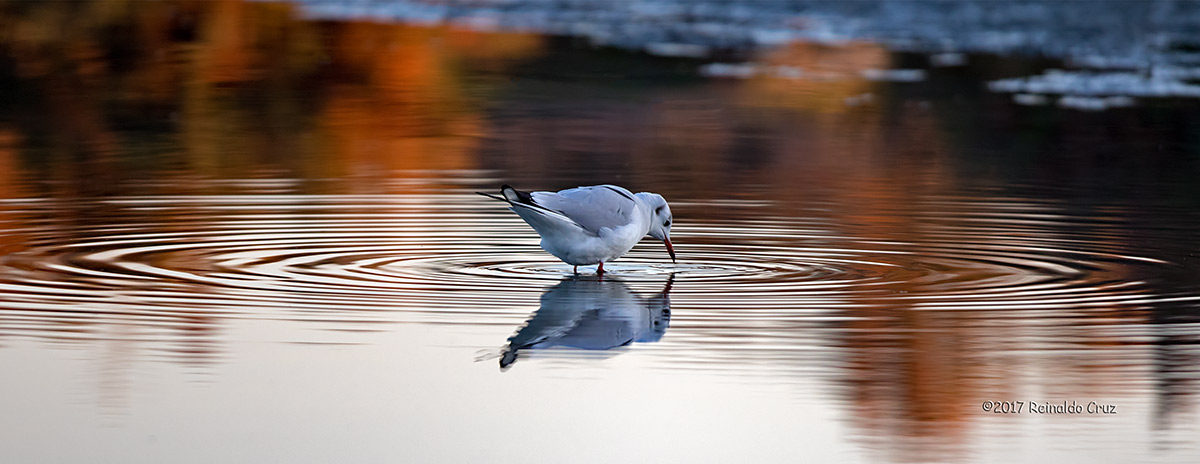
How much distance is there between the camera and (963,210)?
1327 cm

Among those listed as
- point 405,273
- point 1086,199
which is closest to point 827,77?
point 1086,199

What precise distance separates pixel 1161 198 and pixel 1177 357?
655cm

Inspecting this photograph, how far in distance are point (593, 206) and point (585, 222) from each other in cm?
13

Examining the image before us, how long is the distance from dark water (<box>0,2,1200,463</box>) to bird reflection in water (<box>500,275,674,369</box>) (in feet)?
0.11

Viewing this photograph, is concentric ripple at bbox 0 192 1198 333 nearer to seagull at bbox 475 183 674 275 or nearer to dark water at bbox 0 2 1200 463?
dark water at bbox 0 2 1200 463

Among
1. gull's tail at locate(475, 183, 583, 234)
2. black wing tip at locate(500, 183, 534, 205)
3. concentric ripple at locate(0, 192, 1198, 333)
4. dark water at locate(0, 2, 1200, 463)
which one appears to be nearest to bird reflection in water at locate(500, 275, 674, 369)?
dark water at locate(0, 2, 1200, 463)

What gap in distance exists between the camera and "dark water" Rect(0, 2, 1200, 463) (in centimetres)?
670

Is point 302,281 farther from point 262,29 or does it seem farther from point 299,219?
point 262,29

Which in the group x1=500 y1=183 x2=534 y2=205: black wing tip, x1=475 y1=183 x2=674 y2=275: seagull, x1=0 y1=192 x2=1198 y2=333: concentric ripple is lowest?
x1=0 y1=192 x2=1198 y2=333: concentric ripple

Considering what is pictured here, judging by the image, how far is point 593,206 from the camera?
10.1 m

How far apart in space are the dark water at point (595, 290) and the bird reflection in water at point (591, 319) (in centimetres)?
3

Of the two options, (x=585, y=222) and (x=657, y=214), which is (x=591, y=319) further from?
(x=657, y=214)

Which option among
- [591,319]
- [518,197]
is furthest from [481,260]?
[591,319]

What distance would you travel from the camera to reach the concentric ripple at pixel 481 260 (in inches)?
364
